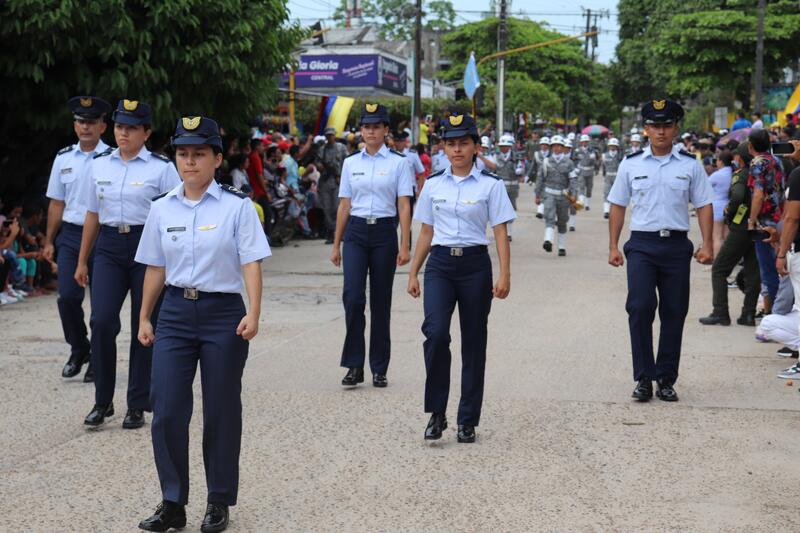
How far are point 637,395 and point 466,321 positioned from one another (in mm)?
1751

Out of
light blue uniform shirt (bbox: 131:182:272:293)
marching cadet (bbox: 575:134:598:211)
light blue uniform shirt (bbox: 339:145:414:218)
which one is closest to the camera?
light blue uniform shirt (bbox: 131:182:272:293)

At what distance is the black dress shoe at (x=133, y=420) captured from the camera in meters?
7.51

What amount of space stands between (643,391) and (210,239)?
4037mm

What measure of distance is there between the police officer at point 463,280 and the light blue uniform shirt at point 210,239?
1.95m

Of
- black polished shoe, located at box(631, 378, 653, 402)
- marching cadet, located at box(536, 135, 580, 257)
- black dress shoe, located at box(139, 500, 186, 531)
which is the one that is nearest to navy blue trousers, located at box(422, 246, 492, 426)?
black polished shoe, located at box(631, 378, 653, 402)

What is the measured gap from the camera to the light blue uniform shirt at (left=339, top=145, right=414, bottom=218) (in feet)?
29.6

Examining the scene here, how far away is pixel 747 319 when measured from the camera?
1209 centimetres

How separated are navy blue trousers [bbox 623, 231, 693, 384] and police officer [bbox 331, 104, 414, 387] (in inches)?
68.0

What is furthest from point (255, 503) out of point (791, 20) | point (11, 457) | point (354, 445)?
point (791, 20)

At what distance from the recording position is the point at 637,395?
27.4 ft

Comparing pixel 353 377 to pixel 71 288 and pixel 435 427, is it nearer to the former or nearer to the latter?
pixel 435 427

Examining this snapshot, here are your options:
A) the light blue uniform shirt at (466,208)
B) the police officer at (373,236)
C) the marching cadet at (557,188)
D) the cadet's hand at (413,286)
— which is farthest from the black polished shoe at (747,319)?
the marching cadet at (557,188)

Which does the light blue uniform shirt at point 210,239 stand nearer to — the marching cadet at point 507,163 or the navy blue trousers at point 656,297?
the navy blue trousers at point 656,297

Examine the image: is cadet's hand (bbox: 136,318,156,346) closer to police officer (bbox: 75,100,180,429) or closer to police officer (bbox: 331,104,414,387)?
police officer (bbox: 75,100,180,429)
